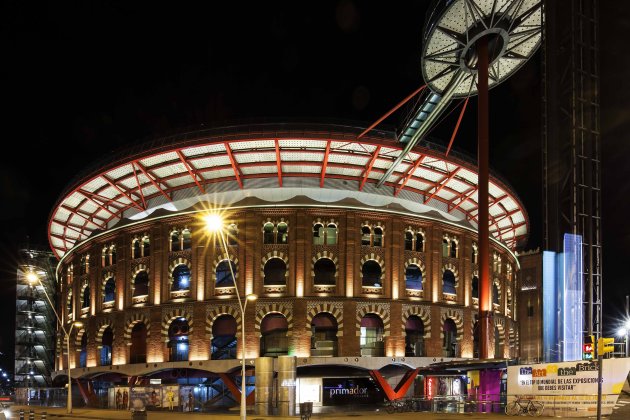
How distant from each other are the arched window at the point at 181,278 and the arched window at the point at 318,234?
457 inches

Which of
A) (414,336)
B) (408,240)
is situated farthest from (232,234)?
(414,336)

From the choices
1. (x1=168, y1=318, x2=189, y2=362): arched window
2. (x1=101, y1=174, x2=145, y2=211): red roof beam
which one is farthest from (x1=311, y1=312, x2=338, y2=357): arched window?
(x1=101, y1=174, x2=145, y2=211): red roof beam

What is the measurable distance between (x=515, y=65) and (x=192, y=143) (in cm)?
2605

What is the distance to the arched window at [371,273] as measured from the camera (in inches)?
2314

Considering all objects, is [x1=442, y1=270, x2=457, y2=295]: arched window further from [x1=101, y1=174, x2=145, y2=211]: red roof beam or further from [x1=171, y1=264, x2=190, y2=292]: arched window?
[x1=101, y1=174, x2=145, y2=211]: red roof beam

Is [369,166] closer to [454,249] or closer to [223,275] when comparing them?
[454,249]

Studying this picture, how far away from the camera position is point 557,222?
54500 millimetres

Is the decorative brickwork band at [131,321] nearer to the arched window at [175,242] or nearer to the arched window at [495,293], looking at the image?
the arched window at [175,242]

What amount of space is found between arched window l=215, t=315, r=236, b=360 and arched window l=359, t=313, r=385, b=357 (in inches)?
424

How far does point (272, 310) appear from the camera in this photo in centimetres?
5650

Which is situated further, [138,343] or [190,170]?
[138,343]

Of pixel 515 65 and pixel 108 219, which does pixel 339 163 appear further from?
pixel 108 219

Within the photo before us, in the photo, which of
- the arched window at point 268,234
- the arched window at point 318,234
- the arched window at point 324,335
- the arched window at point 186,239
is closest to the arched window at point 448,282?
the arched window at point 324,335

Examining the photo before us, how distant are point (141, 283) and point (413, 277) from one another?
24731 mm
